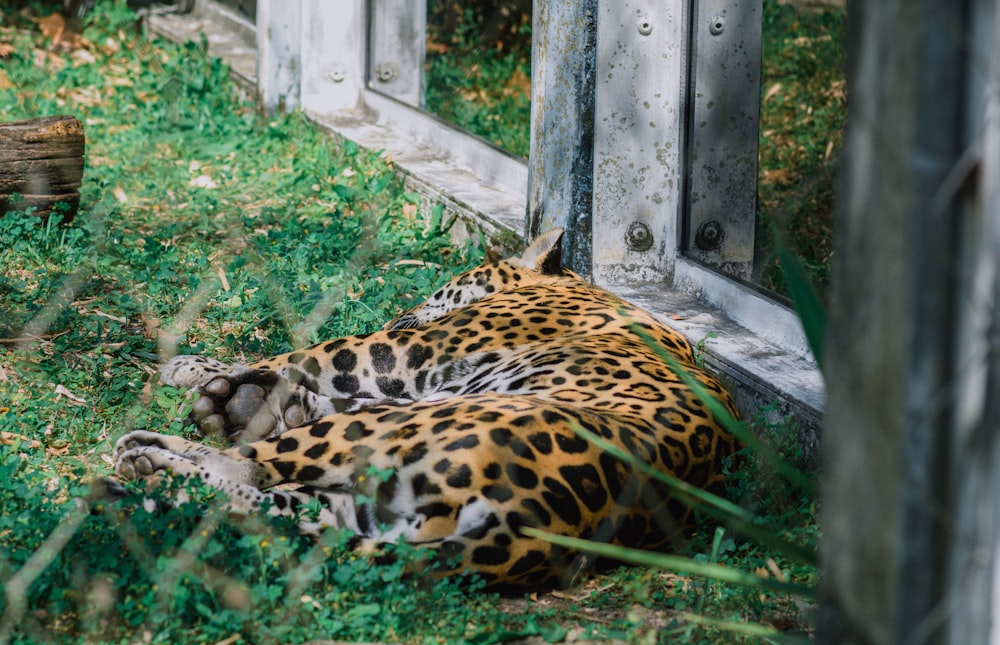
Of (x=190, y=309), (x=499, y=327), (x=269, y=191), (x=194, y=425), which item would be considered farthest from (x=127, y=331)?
(x=269, y=191)

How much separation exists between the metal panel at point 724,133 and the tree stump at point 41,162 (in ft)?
8.33

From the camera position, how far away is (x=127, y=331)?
4.50 metres

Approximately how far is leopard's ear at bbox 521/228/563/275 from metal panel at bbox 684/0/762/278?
0.53 metres

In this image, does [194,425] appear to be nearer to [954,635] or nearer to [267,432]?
[267,432]

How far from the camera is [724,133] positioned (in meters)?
4.68

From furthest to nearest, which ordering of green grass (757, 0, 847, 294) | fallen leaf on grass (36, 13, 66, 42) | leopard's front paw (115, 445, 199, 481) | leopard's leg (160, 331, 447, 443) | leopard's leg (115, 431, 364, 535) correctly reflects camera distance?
fallen leaf on grass (36, 13, 66, 42) < green grass (757, 0, 847, 294) < leopard's leg (160, 331, 447, 443) < leopard's front paw (115, 445, 199, 481) < leopard's leg (115, 431, 364, 535)

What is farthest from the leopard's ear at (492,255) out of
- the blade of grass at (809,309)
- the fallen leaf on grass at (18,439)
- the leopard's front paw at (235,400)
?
the blade of grass at (809,309)

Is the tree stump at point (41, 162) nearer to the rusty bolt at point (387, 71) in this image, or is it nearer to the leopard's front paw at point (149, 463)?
the leopard's front paw at point (149, 463)

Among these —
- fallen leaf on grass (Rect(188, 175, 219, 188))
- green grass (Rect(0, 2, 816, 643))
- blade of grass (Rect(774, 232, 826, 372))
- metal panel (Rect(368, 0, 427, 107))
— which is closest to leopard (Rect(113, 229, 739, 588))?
green grass (Rect(0, 2, 816, 643))

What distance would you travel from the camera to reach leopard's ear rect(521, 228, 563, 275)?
4.58m

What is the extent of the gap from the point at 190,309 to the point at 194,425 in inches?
37.8

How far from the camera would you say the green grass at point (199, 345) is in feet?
8.54

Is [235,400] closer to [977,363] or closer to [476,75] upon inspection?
[977,363]

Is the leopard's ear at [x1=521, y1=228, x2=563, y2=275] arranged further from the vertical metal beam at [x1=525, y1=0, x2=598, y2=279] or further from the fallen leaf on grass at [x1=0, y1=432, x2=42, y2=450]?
the fallen leaf on grass at [x1=0, y1=432, x2=42, y2=450]
